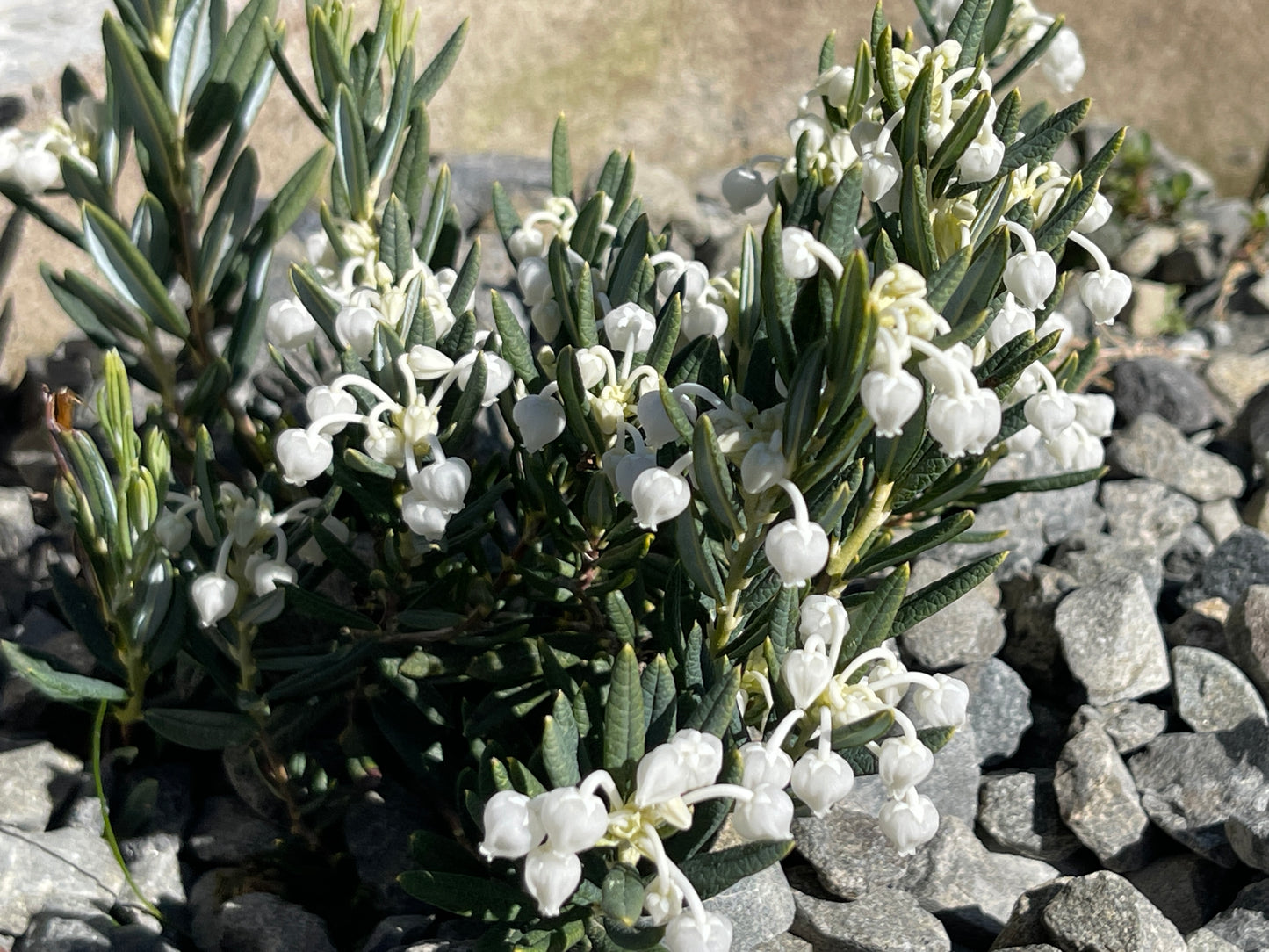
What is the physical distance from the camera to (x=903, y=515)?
141 cm

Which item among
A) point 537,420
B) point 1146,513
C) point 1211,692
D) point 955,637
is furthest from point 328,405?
point 1146,513

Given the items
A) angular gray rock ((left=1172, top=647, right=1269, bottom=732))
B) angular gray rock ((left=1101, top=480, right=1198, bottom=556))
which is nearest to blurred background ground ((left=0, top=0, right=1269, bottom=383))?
angular gray rock ((left=1101, top=480, right=1198, bottom=556))

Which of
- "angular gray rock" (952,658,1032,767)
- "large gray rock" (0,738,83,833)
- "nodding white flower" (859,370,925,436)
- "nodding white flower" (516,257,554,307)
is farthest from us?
"angular gray rock" (952,658,1032,767)

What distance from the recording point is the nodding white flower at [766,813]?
35.4 inches

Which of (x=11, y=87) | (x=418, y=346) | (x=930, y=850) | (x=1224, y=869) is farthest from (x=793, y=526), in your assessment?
(x=11, y=87)

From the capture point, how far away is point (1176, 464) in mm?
2230

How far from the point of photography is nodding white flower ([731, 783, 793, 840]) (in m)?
0.90

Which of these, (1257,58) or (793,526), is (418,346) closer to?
(793,526)

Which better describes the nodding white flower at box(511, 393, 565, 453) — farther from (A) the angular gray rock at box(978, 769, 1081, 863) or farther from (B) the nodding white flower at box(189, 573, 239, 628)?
(A) the angular gray rock at box(978, 769, 1081, 863)

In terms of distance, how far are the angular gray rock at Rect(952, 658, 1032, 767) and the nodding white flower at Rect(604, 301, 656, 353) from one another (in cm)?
76

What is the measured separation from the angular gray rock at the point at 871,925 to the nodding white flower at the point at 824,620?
443mm

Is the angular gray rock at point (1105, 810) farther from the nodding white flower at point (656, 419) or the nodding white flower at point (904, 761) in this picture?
the nodding white flower at point (656, 419)

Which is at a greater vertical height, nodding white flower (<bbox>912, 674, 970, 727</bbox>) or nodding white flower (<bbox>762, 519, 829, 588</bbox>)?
nodding white flower (<bbox>762, 519, 829, 588</bbox>)

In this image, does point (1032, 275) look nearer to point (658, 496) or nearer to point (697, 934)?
point (658, 496)
